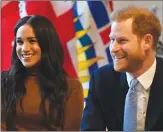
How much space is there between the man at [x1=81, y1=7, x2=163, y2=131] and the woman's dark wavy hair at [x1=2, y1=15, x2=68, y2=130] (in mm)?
227

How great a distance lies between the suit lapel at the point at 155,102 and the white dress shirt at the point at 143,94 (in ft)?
0.05

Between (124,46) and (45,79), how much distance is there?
0.52m

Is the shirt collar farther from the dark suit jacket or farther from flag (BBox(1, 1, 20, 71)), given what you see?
flag (BBox(1, 1, 20, 71))

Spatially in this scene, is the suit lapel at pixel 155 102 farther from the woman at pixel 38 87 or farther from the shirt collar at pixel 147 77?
the woman at pixel 38 87

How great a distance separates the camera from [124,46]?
1.08m

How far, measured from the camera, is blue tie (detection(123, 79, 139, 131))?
111 centimetres

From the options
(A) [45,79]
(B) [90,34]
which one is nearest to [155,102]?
(A) [45,79]

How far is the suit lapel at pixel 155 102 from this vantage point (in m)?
1.09

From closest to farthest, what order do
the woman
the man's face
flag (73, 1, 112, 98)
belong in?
the man's face → the woman → flag (73, 1, 112, 98)

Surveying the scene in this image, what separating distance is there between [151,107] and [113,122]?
0.56ft

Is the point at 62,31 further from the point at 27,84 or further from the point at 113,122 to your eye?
the point at 113,122

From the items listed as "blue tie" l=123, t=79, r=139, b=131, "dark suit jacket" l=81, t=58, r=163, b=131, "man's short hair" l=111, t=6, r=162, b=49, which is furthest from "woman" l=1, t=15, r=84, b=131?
"man's short hair" l=111, t=6, r=162, b=49

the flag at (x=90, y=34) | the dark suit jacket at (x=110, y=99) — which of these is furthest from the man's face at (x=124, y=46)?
the flag at (x=90, y=34)

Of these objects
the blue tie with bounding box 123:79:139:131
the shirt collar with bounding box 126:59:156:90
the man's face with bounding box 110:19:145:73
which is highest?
the man's face with bounding box 110:19:145:73
